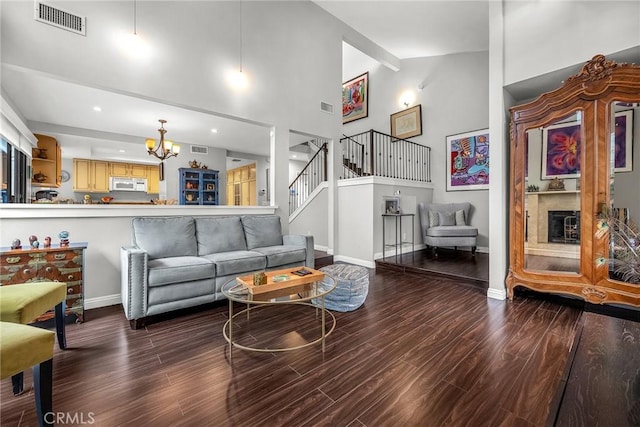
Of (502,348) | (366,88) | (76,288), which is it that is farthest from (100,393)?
(366,88)

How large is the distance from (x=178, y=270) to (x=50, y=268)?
3.51 ft

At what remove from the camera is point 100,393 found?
1625 mm

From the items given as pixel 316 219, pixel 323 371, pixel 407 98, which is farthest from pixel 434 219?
pixel 323 371

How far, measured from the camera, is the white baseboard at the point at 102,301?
→ 9.75 ft

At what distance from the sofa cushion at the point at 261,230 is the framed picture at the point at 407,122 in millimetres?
4502

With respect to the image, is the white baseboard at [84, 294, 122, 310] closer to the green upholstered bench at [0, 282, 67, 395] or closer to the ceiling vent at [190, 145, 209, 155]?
the green upholstered bench at [0, 282, 67, 395]

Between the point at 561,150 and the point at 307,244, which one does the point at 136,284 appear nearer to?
the point at 307,244

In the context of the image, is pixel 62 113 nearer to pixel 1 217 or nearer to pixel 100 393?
pixel 1 217

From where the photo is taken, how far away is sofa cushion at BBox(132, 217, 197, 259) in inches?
118

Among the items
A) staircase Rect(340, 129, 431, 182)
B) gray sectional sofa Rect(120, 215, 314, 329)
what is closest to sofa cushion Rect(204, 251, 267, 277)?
gray sectional sofa Rect(120, 215, 314, 329)

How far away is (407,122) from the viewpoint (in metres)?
6.93

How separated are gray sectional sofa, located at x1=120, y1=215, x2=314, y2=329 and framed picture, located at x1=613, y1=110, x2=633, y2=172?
3.36m

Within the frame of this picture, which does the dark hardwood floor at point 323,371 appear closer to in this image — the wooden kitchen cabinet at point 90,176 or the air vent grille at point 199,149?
the air vent grille at point 199,149

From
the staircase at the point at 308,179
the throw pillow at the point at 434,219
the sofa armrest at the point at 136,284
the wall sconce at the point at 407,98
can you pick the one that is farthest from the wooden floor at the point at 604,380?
the wall sconce at the point at 407,98
